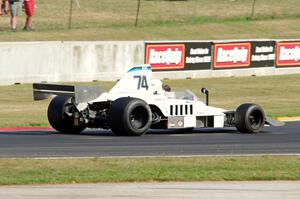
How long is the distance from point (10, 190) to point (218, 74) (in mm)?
22955

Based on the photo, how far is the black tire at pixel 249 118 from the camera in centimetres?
1884

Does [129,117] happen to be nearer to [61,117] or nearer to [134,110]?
[134,110]

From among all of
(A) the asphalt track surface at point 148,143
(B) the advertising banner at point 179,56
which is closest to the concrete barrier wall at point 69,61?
(B) the advertising banner at point 179,56

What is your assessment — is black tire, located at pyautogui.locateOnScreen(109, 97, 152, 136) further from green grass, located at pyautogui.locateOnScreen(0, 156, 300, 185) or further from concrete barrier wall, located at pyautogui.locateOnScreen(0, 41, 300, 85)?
concrete barrier wall, located at pyautogui.locateOnScreen(0, 41, 300, 85)

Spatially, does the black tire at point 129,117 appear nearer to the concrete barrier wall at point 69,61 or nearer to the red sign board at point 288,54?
the concrete barrier wall at point 69,61

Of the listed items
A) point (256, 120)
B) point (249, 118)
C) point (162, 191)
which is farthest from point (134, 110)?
point (162, 191)

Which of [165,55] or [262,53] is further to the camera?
[262,53]

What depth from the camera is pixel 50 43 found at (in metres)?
29.1

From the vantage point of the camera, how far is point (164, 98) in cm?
1838

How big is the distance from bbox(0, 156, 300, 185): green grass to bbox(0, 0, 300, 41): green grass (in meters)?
20.6

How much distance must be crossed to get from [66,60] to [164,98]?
37.9 ft

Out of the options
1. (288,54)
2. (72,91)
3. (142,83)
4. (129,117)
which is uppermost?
(288,54)

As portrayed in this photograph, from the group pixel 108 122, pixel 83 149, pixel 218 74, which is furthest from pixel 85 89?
pixel 218 74

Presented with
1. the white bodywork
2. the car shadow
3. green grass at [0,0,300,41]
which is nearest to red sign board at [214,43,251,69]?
green grass at [0,0,300,41]
